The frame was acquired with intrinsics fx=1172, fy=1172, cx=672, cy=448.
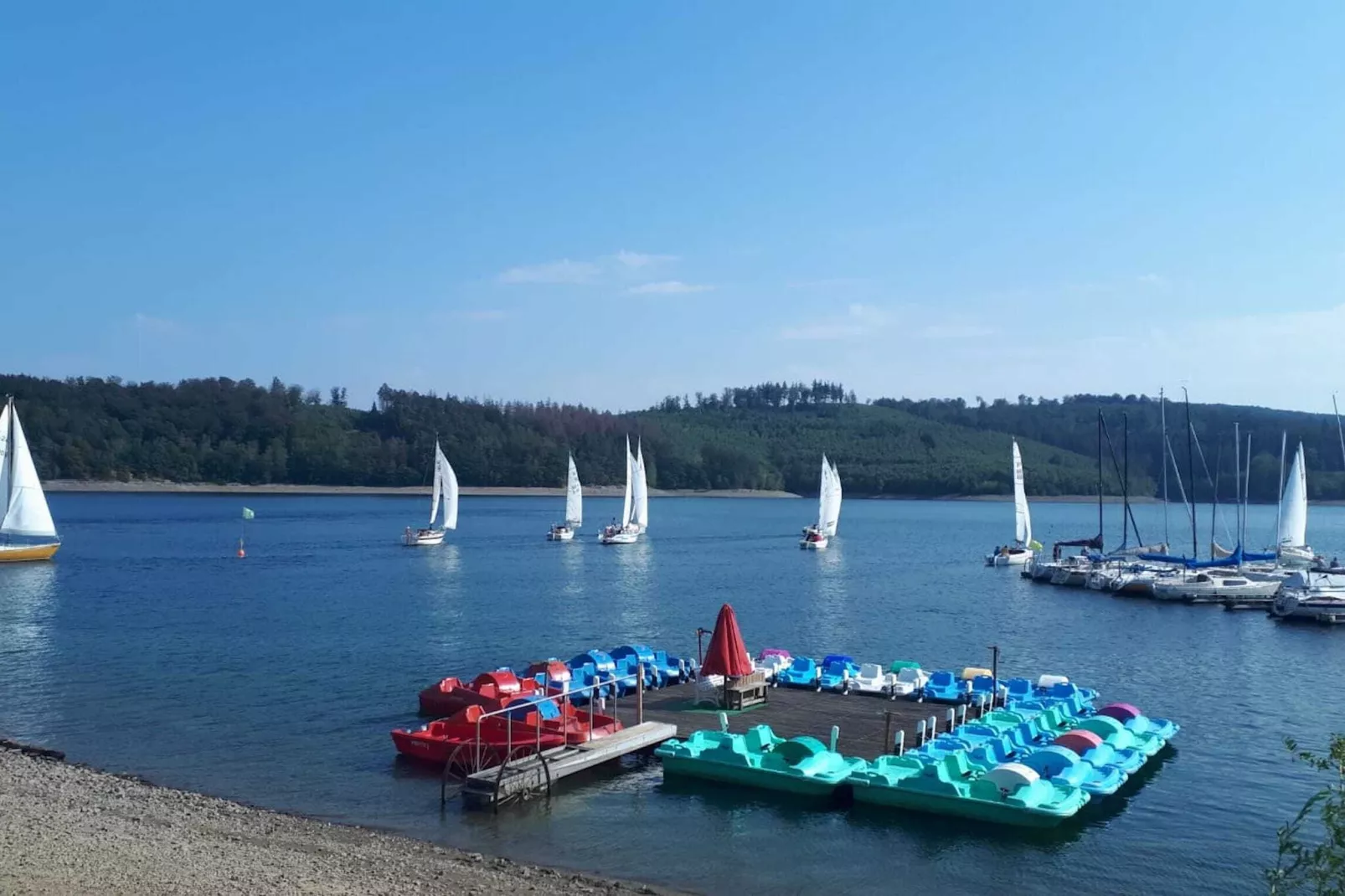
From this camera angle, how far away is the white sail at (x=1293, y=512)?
68.7 meters

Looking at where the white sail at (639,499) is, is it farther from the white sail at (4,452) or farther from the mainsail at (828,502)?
the white sail at (4,452)

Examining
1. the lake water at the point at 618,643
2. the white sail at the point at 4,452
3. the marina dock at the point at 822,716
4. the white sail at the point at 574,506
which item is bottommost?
the lake water at the point at 618,643

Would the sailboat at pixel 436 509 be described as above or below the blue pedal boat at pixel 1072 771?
above

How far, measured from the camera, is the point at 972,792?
20797 mm

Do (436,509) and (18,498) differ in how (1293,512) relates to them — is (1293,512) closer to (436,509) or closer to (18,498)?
(436,509)

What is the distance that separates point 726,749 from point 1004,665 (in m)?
19.5

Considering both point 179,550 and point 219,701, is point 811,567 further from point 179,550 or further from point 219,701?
point 219,701

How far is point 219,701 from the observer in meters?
31.6

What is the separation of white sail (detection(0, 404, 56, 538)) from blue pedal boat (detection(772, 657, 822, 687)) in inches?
2032

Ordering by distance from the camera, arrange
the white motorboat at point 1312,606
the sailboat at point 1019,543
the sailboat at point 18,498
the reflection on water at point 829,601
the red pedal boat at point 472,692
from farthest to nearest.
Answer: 1. the sailboat at point 1019,543
2. the sailboat at point 18,498
3. the white motorboat at point 1312,606
4. the reflection on water at point 829,601
5. the red pedal boat at point 472,692

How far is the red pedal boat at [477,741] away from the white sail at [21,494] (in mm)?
50576

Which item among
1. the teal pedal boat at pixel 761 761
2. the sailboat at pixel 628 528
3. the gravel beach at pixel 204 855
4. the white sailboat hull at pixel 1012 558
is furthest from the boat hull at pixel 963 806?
the sailboat at pixel 628 528

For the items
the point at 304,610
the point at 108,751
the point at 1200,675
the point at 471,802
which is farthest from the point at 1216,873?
the point at 304,610

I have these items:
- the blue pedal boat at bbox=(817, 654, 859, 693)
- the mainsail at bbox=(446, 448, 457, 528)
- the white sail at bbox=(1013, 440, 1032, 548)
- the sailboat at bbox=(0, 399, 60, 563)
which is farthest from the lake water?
the blue pedal boat at bbox=(817, 654, 859, 693)
